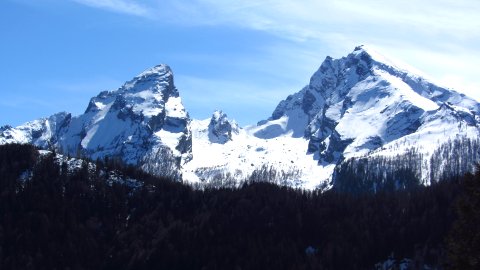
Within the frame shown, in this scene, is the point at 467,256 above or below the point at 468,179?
below

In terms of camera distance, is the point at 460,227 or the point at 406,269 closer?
the point at 460,227

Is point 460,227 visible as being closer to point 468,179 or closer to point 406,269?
point 468,179

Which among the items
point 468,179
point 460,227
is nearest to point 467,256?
point 460,227

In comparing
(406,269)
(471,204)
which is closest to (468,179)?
(471,204)

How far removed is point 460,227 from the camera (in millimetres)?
36594

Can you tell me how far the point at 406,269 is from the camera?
199750 mm

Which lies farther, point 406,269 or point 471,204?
point 406,269

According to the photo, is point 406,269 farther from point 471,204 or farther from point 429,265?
point 471,204

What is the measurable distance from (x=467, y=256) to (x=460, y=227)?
144 centimetres

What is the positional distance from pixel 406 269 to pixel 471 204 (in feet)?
556

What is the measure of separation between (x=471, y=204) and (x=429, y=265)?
169773 millimetres

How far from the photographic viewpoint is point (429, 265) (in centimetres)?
19888

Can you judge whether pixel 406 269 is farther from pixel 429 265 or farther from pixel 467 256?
pixel 467 256

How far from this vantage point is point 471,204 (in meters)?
36.6
